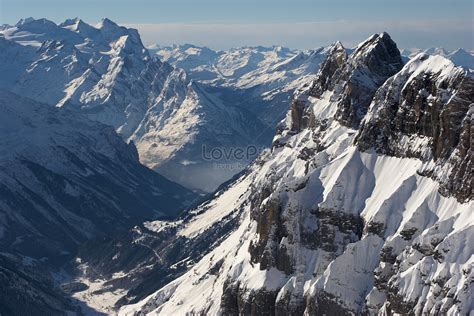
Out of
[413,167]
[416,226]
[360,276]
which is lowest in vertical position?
[360,276]

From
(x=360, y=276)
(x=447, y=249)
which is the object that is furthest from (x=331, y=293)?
(x=447, y=249)

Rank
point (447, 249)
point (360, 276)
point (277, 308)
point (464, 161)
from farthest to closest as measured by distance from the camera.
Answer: point (277, 308)
point (360, 276)
point (464, 161)
point (447, 249)

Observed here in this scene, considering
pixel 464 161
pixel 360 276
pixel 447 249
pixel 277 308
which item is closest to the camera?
pixel 447 249

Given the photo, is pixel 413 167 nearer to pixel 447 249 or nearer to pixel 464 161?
pixel 464 161

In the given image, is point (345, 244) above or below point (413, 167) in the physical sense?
below

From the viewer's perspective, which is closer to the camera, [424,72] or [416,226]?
[416,226]

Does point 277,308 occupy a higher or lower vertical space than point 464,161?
lower

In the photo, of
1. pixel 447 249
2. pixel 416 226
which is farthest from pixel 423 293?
pixel 416 226

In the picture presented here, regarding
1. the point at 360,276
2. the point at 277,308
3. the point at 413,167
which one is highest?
the point at 413,167

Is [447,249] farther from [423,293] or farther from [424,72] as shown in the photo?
[424,72]
